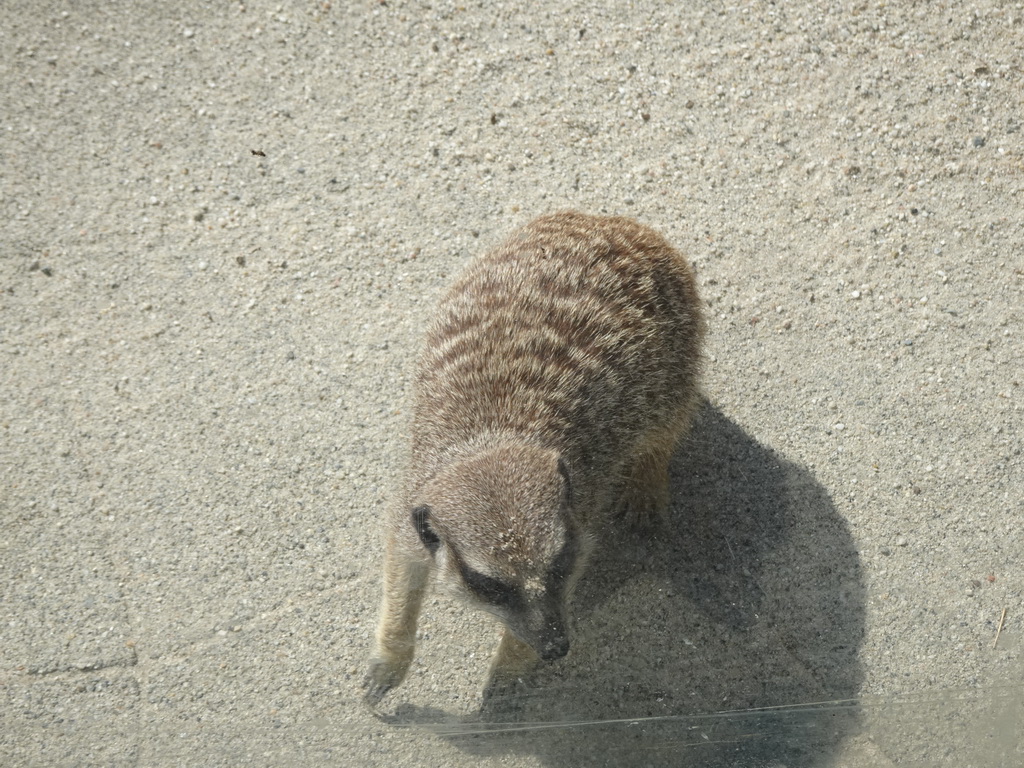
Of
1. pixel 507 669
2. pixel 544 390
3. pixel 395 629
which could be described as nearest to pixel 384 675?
pixel 395 629

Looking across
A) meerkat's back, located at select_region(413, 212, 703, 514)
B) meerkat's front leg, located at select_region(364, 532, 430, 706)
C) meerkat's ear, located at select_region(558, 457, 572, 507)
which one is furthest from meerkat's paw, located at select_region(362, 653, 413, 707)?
meerkat's ear, located at select_region(558, 457, 572, 507)

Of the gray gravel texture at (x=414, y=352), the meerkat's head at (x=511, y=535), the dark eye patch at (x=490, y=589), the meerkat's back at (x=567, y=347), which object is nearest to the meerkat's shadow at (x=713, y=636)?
the gray gravel texture at (x=414, y=352)

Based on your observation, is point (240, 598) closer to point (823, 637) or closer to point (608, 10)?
point (823, 637)

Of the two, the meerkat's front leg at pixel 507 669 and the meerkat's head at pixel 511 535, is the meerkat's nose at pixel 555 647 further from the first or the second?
the meerkat's front leg at pixel 507 669

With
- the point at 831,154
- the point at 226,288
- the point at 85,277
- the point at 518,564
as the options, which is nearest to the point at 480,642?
the point at 518,564

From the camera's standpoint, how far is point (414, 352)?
145 inches

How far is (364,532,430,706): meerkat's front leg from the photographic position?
303cm

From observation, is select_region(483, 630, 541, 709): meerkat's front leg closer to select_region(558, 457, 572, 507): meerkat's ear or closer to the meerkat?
the meerkat

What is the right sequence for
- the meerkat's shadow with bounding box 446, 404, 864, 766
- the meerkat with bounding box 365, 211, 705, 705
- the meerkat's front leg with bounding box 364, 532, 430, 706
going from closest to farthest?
the meerkat with bounding box 365, 211, 705, 705 < the meerkat's shadow with bounding box 446, 404, 864, 766 < the meerkat's front leg with bounding box 364, 532, 430, 706

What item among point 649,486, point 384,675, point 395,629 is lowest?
point 384,675

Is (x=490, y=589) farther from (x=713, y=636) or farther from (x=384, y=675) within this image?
(x=713, y=636)

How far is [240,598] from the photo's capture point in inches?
126

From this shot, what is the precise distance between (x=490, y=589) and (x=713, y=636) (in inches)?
37.1

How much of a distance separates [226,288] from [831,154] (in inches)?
95.0
